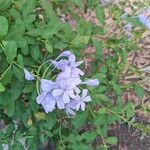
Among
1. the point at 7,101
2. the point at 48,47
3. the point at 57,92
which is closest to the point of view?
the point at 57,92

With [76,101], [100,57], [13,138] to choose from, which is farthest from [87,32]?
[13,138]

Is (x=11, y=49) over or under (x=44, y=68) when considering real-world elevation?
over

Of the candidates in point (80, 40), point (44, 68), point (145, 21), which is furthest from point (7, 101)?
point (145, 21)

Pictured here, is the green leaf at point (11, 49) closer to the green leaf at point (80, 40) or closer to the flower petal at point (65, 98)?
the flower petal at point (65, 98)

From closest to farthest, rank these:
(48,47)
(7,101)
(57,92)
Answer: (57,92) → (48,47) → (7,101)

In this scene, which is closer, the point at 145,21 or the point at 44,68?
the point at 44,68

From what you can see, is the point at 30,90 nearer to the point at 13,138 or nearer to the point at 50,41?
the point at 50,41

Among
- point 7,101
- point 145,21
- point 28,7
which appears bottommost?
point 7,101

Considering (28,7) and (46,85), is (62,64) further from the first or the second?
(28,7)

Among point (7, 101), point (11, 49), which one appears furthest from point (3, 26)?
point (7, 101)
